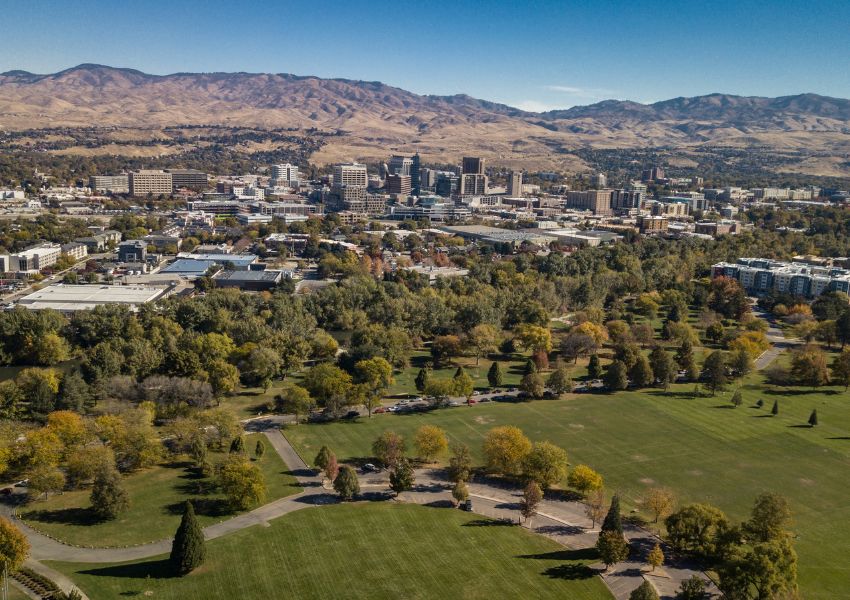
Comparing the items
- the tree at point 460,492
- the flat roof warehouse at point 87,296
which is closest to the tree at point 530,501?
the tree at point 460,492

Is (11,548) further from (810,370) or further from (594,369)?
(810,370)

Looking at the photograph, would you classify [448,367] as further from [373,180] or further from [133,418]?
[373,180]

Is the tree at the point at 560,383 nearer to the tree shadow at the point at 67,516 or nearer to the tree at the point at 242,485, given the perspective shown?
the tree at the point at 242,485

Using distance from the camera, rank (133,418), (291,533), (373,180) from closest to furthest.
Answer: (291,533) → (133,418) → (373,180)

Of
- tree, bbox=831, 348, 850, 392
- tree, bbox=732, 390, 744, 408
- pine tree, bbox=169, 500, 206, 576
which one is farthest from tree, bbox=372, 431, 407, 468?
tree, bbox=831, 348, 850, 392

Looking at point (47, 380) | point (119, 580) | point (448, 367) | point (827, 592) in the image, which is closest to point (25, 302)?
point (47, 380)
